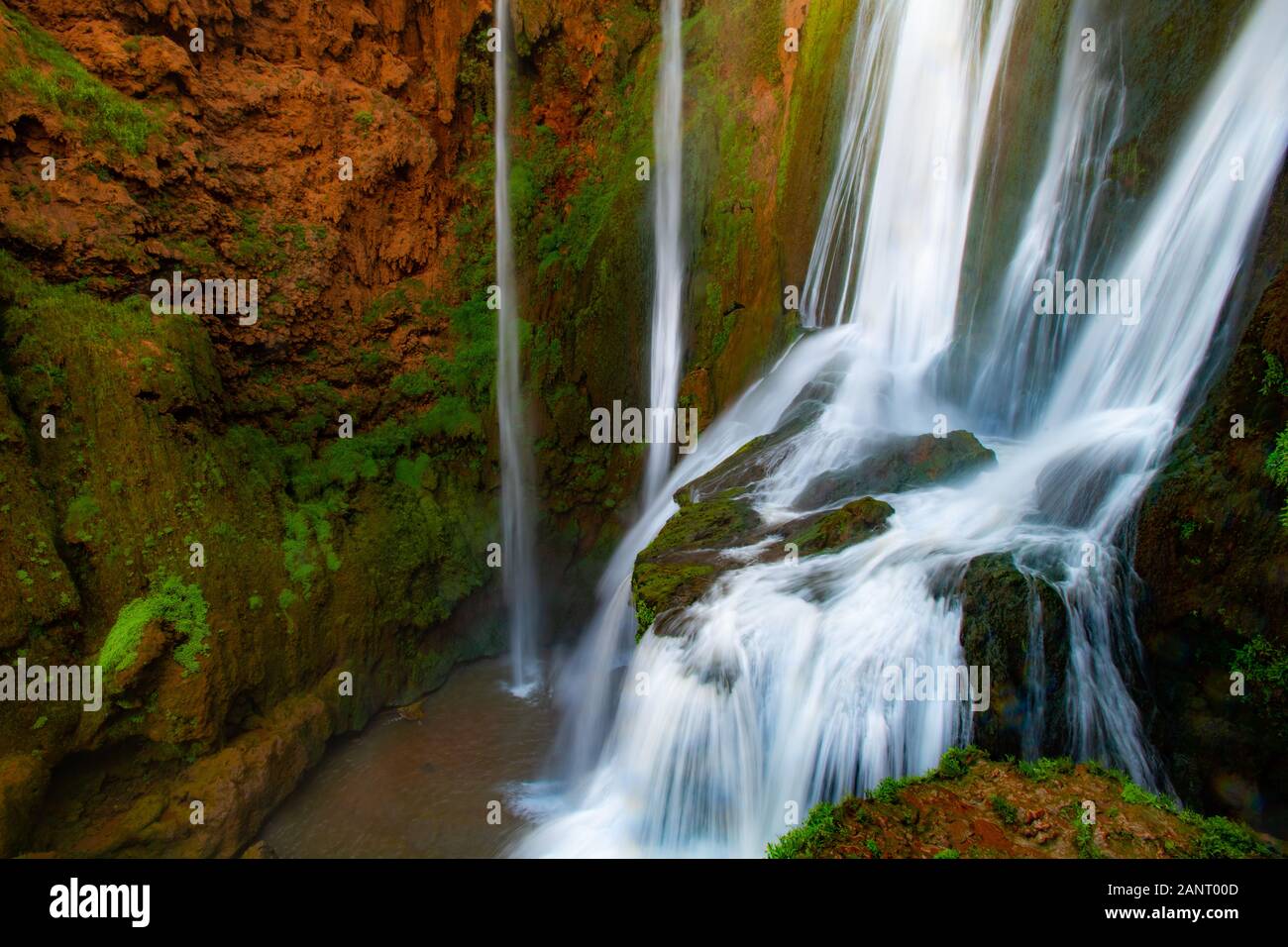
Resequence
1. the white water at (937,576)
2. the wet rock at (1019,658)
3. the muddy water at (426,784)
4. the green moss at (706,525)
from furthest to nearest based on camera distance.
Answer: the muddy water at (426,784), the green moss at (706,525), the white water at (937,576), the wet rock at (1019,658)

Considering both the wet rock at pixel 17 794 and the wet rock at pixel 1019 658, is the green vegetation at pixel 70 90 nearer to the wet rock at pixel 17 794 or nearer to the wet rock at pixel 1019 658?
the wet rock at pixel 17 794

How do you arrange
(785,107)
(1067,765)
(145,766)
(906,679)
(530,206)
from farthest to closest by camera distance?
(530,206)
(785,107)
(145,766)
(906,679)
(1067,765)

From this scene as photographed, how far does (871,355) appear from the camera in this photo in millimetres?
9289

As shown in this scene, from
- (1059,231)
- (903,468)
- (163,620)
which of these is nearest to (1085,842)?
(903,468)

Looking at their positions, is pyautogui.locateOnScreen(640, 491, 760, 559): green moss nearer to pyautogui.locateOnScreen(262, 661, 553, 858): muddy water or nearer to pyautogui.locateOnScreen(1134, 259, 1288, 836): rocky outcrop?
pyautogui.locateOnScreen(262, 661, 553, 858): muddy water

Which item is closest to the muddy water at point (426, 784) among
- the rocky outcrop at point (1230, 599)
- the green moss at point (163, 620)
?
the green moss at point (163, 620)

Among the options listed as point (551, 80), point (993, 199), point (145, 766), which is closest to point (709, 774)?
point (145, 766)

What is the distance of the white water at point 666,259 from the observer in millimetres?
11859

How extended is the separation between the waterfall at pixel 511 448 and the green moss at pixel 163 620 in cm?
454

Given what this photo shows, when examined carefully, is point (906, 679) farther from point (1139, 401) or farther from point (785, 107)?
point (785, 107)

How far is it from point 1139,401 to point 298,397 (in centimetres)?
981

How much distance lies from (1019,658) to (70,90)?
34.8 ft

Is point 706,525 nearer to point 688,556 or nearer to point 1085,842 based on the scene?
point 688,556

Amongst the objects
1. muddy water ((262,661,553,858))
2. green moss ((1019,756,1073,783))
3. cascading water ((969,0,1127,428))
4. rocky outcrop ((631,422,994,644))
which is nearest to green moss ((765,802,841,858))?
green moss ((1019,756,1073,783))
